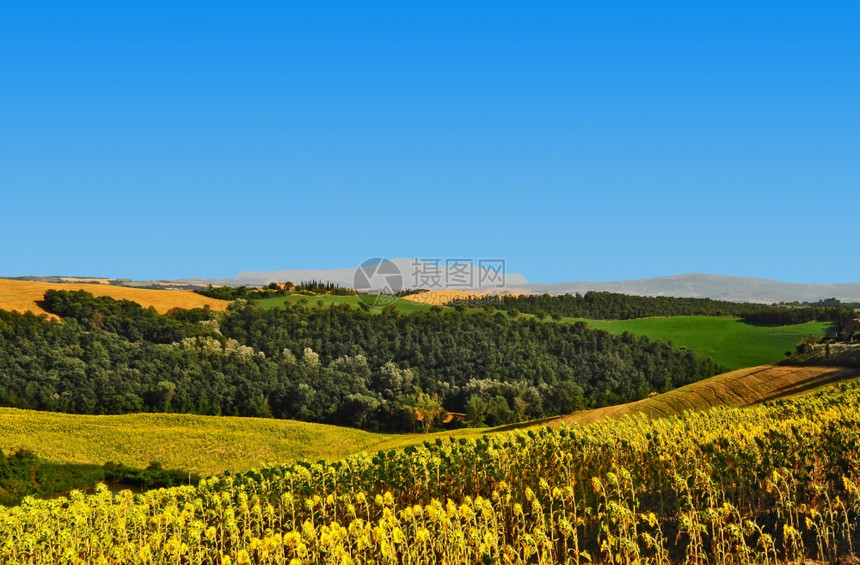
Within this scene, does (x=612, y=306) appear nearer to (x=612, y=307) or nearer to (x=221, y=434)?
(x=612, y=307)

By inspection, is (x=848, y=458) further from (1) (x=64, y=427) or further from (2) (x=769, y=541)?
(1) (x=64, y=427)

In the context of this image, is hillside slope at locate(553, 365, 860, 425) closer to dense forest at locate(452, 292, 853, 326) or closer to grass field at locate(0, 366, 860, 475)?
grass field at locate(0, 366, 860, 475)

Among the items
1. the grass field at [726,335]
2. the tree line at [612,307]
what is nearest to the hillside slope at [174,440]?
the grass field at [726,335]

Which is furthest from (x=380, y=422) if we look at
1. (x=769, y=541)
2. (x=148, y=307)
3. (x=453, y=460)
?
(x=769, y=541)

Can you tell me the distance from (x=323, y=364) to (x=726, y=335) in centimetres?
6892

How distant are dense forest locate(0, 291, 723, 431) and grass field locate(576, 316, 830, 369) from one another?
4945mm

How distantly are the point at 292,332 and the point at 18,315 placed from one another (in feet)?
Result: 139

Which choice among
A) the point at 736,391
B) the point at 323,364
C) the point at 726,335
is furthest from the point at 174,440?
the point at 726,335

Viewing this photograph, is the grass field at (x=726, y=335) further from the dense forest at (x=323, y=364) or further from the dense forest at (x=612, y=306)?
the dense forest at (x=612, y=306)

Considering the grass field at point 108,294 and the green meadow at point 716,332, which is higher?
the grass field at point 108,294

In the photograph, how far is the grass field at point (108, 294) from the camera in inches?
4724

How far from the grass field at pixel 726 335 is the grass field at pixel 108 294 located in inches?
2960

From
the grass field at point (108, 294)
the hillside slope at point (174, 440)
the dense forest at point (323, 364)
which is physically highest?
the grass field at point (108, 294)

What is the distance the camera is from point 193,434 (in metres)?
77.2
